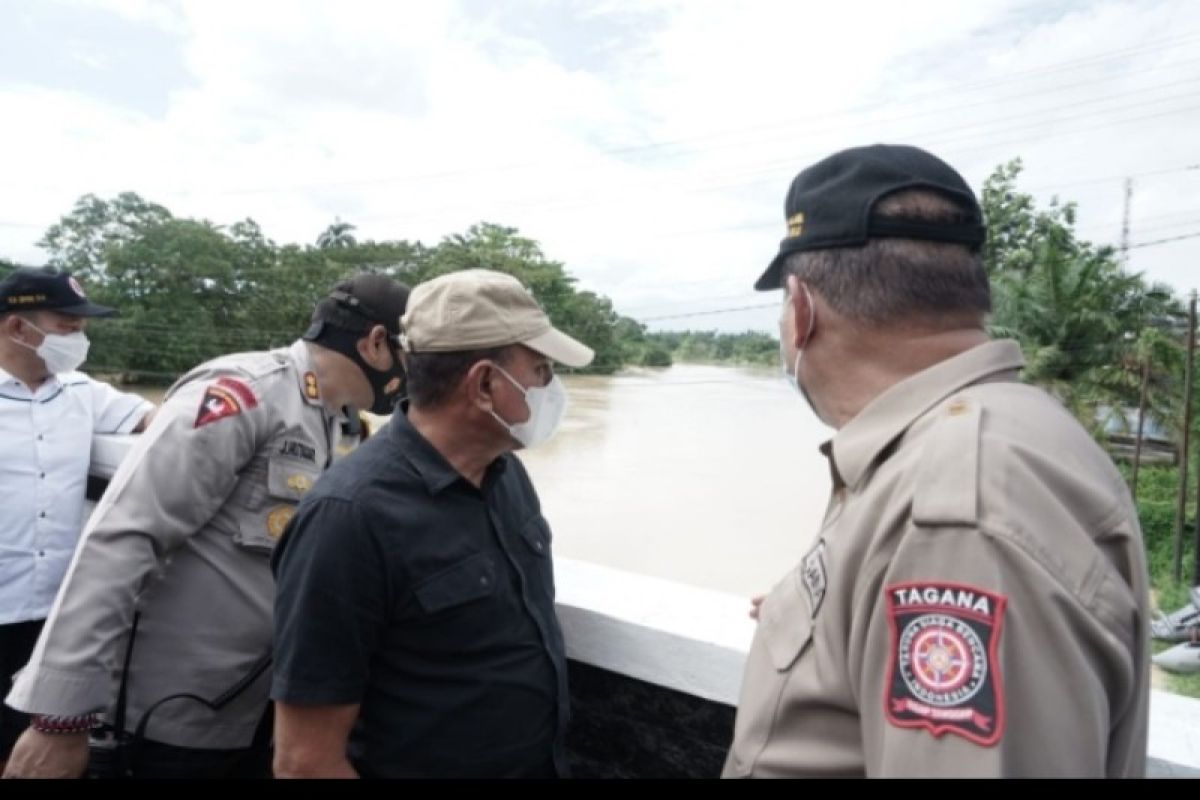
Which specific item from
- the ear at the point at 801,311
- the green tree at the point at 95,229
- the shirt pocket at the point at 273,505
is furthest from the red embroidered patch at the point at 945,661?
the green tree at the point at 95,229

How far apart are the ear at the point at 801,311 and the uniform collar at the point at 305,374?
1190 millimetres

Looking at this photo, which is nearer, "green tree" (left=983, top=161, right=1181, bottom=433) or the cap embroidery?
the cap embroidery

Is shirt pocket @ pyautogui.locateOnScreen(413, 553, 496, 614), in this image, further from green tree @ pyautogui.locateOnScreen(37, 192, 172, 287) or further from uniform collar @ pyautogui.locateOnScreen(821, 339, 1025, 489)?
green tree @ pyautogui.locateOnScreen(37, 192, 172, 287)

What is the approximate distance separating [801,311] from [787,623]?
380 millimetres

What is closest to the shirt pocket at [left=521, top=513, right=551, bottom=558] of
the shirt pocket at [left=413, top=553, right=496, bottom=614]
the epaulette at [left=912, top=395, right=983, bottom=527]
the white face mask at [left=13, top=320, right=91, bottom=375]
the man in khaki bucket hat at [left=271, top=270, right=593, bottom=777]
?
the man in khaki bucket hat at [left=271, top=270, right=593, bottom=777]

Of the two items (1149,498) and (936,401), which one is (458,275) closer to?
(936,401)

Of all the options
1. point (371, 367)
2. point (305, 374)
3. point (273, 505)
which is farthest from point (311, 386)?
point (273, 505)

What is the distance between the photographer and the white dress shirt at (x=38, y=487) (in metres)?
2.32

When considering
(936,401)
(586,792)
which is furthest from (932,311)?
(586,792)

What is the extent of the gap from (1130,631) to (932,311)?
38cm

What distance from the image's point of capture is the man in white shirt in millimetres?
2322

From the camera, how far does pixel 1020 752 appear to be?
0.65m

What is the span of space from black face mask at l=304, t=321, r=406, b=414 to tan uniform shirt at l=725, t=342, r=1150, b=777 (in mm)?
1246

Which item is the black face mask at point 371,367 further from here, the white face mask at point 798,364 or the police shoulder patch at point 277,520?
the white face mask at point 798,364
